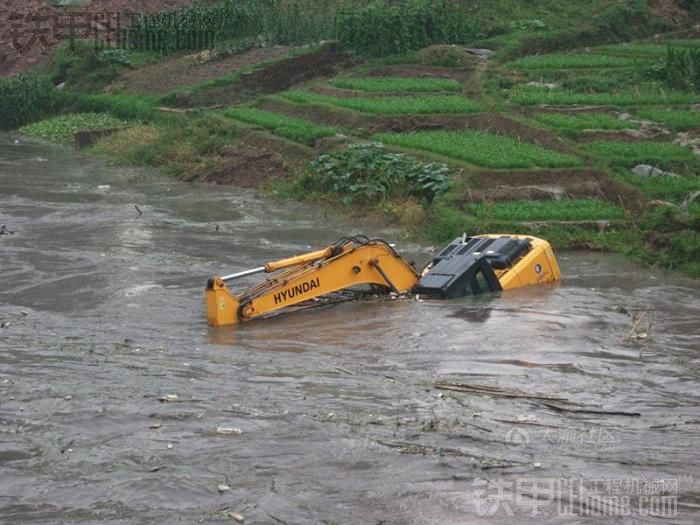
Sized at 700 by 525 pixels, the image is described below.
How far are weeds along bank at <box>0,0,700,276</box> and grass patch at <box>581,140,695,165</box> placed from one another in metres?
0.05

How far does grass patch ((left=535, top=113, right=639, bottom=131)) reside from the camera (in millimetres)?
24672

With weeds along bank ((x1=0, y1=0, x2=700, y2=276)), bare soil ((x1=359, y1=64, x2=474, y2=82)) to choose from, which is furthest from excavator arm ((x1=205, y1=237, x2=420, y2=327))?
bare soil ((x1=359, y1=64, x2=474, y2=82))

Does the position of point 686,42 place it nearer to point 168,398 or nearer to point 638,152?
point 638,152

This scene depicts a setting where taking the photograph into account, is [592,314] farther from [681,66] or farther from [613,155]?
[681,66]

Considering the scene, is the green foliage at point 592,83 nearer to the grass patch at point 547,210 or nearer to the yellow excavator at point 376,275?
the grass patch at point 547,210

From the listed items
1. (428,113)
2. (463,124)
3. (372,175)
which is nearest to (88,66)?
(428,113)

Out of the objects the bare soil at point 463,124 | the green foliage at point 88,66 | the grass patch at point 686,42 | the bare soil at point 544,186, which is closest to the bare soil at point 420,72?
the bare soil at point 463,124

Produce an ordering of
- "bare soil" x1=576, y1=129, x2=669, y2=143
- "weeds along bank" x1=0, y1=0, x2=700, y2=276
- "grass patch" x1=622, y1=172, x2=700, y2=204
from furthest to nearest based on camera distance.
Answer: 1. "bare soil" x1=576, y1=129, x2=669, y2=143
2. "weeds along bank" x1=0, y1=0, x2=700, y2=276
3. "grass patch" x1=622, y1=172, x2=700, y2=204

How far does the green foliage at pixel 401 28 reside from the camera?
3534 centimetres

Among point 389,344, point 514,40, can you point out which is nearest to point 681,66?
point 514,40

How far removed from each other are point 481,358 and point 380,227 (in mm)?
8676

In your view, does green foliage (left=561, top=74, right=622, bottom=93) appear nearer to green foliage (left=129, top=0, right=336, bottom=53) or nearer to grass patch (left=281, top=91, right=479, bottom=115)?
grass patch (left=281, top=91, right=479, bottom=115)

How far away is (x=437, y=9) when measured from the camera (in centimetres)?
3656

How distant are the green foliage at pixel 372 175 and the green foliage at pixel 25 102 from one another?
59.3ft
